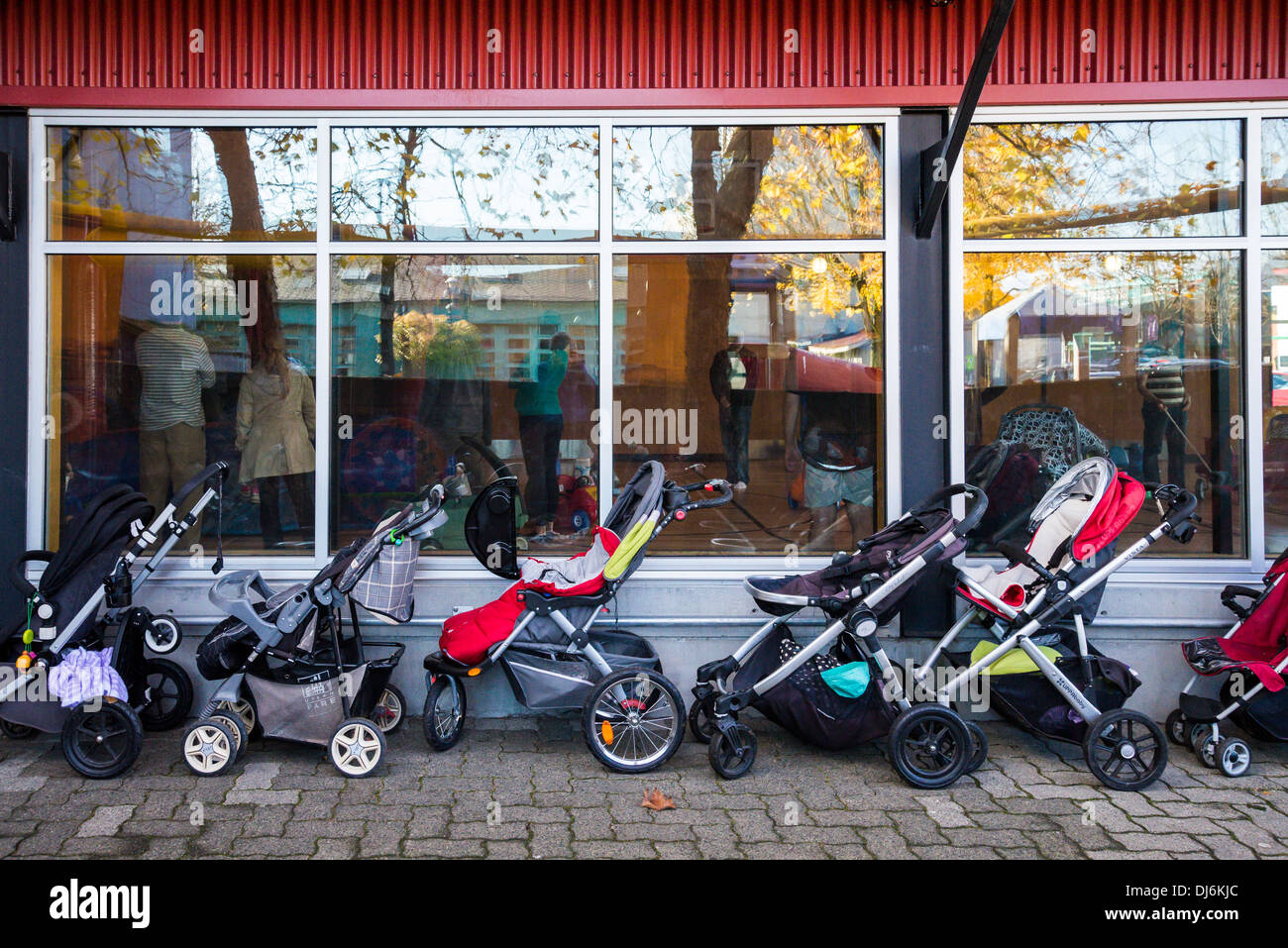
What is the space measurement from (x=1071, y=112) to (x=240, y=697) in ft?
17.5

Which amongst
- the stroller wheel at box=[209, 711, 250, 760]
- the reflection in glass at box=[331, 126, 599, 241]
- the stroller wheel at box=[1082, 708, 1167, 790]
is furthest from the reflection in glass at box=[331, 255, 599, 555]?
the stroller wheel at box=[1082, 708, 1167, 790]

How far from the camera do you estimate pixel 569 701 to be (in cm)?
471

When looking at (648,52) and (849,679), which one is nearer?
(849,679)

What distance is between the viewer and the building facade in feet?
18.2

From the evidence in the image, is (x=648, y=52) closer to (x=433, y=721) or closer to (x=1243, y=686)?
(x=433, y=721)

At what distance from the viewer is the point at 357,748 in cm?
449

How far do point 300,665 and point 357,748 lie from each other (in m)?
0.46

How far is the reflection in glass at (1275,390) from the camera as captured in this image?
18.7 feet

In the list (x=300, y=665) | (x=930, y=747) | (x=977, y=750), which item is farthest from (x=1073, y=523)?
(x=300, y=665)

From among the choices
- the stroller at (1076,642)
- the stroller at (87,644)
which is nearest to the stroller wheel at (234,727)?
the stroller at (87,644)

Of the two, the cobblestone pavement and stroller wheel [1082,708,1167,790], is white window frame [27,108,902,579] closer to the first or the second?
the cobblestone pavement

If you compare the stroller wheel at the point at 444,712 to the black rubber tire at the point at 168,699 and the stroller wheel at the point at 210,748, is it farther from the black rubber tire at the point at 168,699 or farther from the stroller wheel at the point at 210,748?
the black rubber tire at the point at 168,699

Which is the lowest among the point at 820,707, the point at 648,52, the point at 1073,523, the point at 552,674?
the point at 820,707

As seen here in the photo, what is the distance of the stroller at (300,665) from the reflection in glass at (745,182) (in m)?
2.36
